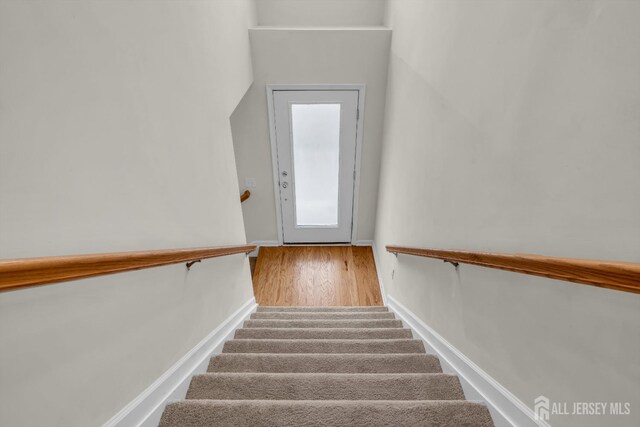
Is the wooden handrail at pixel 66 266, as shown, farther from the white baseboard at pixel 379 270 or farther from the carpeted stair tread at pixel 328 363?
the white baseboard at pixel 379 270

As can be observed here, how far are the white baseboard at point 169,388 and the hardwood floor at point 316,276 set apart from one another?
1.98m

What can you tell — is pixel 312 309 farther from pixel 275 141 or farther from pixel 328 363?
pixel 275 141

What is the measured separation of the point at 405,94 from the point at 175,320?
2.39m

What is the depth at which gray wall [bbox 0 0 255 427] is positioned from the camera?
27.6 inches

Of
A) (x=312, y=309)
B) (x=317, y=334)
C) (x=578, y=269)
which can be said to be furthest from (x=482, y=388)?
(x=312, y=309)

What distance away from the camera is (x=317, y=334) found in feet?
6.86

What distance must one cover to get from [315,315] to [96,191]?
2307mm

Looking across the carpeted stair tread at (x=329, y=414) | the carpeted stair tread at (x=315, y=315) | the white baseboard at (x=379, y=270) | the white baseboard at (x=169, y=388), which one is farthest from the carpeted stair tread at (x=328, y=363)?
the white baseboard at (x=379, y=270)

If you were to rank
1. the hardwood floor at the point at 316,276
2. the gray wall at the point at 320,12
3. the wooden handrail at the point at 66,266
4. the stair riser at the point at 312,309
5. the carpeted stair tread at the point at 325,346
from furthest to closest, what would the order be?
the hardwood floor at the point at 316,276 → the gray wall at the point at 320,12 → the stair riser at the point at 312,309 → the carpeted stair tread at the point at 325,346 → the wooden handrail at the point at 66,266

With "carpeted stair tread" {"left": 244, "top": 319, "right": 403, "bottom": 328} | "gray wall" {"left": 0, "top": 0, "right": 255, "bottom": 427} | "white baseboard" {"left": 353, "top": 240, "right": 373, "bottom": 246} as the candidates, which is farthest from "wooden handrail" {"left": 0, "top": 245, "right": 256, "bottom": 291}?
"white baseboard" {"left": 353, "top": 240, "right": 373, "bottom": 246}

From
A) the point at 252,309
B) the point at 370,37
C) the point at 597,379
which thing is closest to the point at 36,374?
the point at 597,379

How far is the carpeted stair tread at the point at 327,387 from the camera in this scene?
1.30 meters

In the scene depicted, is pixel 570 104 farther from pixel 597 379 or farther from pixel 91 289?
pixel 91 289

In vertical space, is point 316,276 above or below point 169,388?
below
